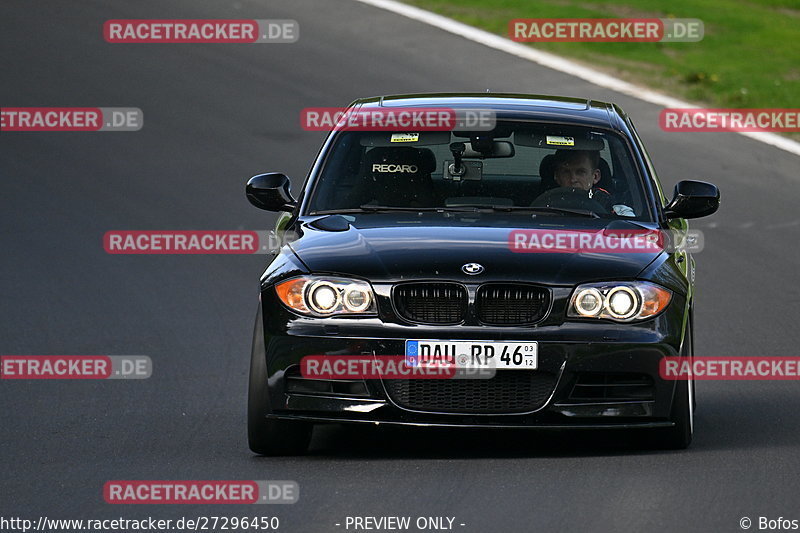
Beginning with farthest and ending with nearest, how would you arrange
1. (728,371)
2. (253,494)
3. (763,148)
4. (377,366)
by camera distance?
(763,148)
(728,371)
(377,366)
(253,494)

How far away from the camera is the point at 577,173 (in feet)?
29.9

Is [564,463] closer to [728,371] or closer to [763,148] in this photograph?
[728,371]

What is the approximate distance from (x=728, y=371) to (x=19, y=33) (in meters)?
16.1

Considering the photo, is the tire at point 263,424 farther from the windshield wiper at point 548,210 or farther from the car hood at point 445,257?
the windshield wiper at point 548,210

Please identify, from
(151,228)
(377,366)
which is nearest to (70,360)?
(377,366)

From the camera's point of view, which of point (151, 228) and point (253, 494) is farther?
point (151, 228)

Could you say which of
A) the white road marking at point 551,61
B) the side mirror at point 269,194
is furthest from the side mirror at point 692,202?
the white road marking at point 551,61

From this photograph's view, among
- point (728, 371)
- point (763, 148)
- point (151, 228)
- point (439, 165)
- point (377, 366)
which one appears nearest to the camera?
point (377, 366)

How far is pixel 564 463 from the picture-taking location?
25.2 feet

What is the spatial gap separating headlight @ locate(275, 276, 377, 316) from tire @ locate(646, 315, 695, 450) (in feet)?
4.61

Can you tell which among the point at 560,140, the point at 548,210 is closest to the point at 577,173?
the point at 560,140

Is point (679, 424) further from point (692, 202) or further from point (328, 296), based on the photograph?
point (328, 296)

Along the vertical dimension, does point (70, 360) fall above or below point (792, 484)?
below

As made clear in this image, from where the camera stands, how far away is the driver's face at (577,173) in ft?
29.8
